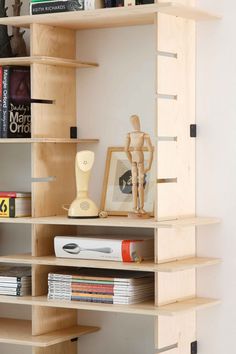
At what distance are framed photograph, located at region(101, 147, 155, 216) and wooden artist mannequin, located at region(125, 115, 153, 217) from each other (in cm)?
13

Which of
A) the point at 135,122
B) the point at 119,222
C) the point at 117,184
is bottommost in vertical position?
the point at 119,222

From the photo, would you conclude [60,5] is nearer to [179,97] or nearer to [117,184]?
[179,97]

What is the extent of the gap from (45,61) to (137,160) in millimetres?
527

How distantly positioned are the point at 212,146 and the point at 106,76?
1.80 feet

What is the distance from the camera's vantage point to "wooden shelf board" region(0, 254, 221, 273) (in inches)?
129

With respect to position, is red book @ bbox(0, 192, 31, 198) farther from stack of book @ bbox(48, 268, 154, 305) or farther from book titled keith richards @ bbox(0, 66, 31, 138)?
stack of book @ bbox(48, 268, 154, 305)

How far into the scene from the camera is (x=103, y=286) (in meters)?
3.46

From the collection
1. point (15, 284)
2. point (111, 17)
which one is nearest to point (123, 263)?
point (15, 284)

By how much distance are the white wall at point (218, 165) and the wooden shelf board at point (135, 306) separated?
0.26 ft

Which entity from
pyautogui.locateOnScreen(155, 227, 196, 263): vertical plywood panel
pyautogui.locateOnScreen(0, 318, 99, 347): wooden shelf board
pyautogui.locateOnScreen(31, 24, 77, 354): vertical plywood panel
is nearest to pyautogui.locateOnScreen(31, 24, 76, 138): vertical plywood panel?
pyautogui.locateOnScreen(31, 24, 77, 354): vertical plywood panel

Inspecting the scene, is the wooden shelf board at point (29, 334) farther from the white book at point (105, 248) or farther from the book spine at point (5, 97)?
the book spine at point (5, 97)

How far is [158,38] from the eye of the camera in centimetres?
331

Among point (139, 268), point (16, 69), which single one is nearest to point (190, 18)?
point (16, 69)

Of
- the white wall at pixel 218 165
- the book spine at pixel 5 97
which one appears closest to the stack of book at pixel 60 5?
the book spine at pixel 5 97
